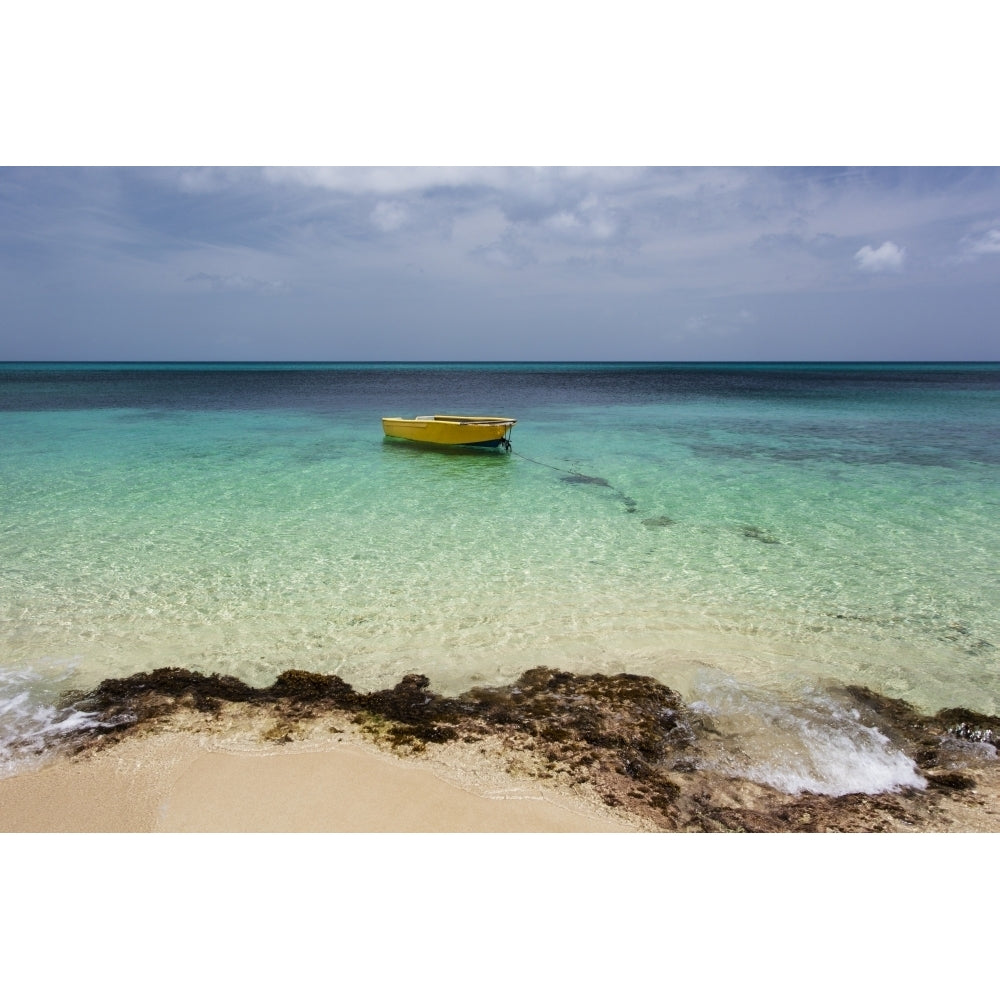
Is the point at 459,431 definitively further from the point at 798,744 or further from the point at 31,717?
the point at 798,744

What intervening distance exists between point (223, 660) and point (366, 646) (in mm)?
1296

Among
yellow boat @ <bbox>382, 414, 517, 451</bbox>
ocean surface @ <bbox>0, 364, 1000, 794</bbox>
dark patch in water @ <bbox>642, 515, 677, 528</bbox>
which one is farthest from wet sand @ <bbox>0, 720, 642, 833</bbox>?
yellow boat @ <bbox>382, 414, 517, 451</bbox>

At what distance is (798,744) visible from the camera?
14.2 ft

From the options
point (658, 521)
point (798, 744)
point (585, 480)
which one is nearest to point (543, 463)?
point (585, 480)

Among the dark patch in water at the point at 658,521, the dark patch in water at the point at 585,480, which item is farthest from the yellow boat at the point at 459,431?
the dark patch in water at the point at 658,521

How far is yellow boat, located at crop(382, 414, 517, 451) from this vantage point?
15.5 m

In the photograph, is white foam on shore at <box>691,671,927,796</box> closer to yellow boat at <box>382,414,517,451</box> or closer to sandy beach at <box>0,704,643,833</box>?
sandy beach at <box>0,704,643,833</box>

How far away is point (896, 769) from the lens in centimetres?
409

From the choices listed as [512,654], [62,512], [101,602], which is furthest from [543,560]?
[62,512]

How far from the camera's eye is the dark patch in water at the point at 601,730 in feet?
12.1

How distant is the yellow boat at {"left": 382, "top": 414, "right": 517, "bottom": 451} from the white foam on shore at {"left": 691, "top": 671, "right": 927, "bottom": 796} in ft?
36.7

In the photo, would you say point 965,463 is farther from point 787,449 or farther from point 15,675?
point 15,675

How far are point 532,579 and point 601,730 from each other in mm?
2991

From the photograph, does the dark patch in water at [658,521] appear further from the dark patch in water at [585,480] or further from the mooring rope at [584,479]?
the dark patch in water at [585,480]
